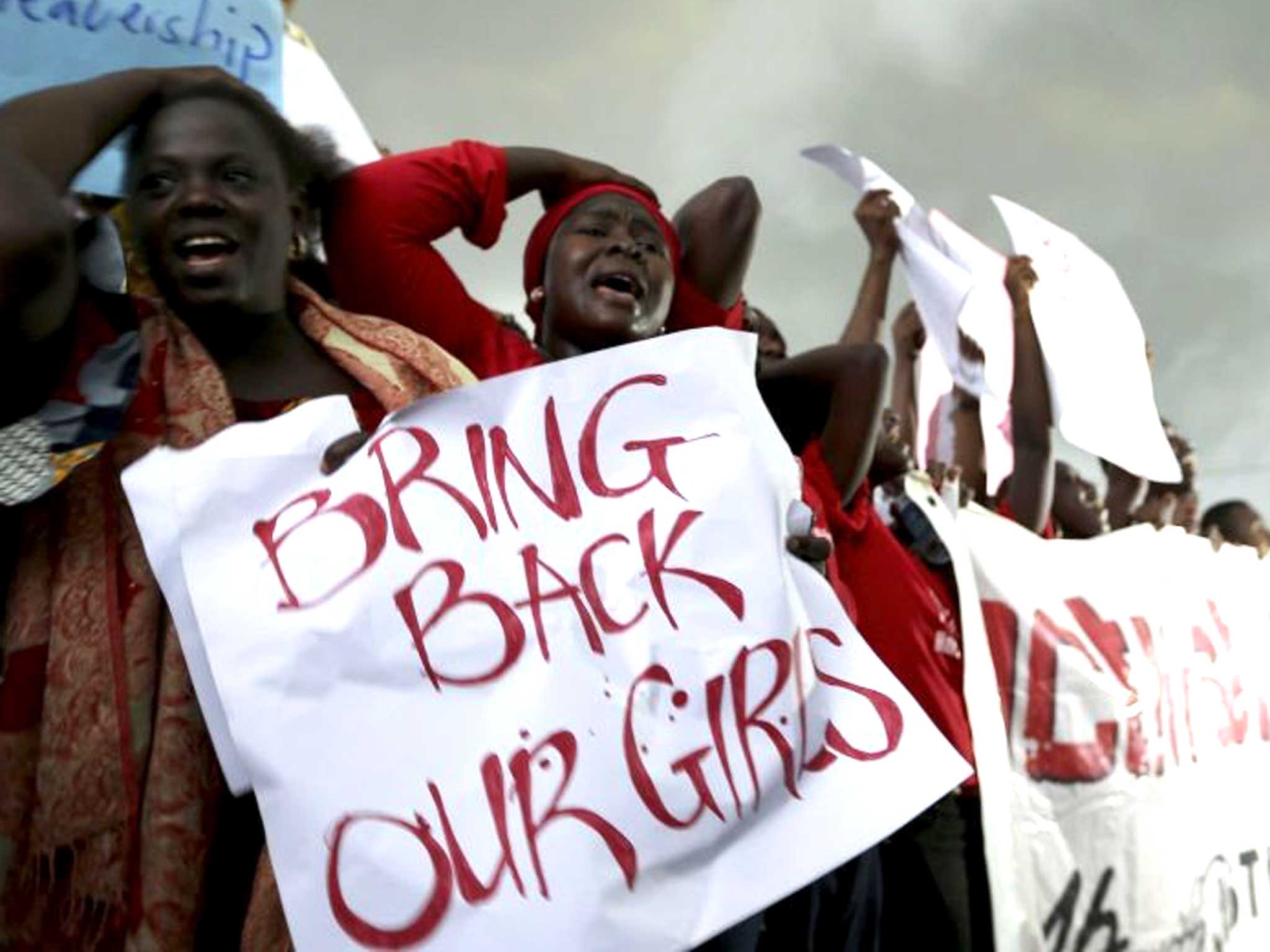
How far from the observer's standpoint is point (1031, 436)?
3.10 metres

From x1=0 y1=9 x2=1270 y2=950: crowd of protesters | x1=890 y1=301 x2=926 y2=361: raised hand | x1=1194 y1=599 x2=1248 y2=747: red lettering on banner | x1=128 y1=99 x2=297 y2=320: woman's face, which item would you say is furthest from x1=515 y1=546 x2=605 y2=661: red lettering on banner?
x1=890 y1=301 x2=926 y2=361: raised hand

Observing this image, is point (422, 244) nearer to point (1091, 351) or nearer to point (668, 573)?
point (668, 573)

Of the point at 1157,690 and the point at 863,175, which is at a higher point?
the point at 863,175

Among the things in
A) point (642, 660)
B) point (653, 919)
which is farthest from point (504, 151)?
point (653, 919)

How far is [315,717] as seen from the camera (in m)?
1.26

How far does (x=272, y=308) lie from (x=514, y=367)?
45 centimetres

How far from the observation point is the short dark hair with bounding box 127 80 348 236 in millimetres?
1523

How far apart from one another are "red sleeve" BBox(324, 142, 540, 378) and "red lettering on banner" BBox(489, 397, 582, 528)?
0.50m

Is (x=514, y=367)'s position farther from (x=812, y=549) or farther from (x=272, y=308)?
(x=812, y=549)

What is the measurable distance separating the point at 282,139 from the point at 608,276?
21.2 inches

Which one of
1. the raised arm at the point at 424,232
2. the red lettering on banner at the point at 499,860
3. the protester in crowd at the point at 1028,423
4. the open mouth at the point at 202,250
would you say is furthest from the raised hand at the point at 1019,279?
the red lettering on banner at the point at 499,860

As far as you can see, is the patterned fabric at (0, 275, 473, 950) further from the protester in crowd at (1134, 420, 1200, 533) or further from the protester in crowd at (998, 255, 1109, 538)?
the protester in crowd at (1134, 420, 1200, 533)

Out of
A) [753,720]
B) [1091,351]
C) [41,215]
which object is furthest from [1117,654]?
[41,215]

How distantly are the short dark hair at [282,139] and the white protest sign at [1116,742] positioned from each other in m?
1.37
